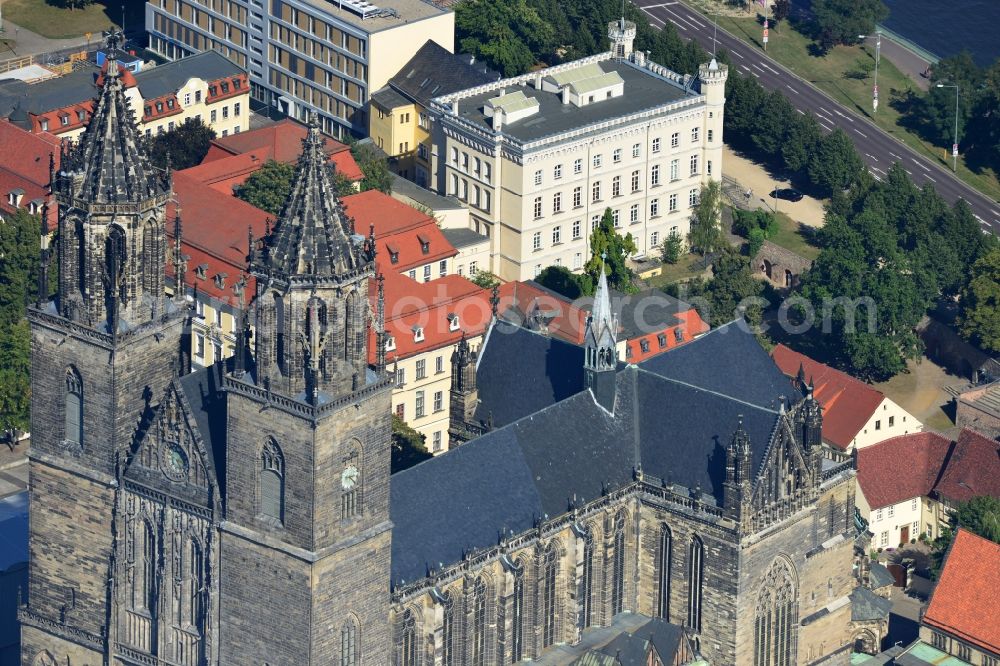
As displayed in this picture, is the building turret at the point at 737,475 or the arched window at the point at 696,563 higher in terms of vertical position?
the building turret at the point at 737,475

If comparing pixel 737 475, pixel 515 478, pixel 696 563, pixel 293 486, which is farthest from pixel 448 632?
pixel 737 475

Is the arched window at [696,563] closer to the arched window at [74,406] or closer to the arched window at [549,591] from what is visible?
the arched window at [549,591]

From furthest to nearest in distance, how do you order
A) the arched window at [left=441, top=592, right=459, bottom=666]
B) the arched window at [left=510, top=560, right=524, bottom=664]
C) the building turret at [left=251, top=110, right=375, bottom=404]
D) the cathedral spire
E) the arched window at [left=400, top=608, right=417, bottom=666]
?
the arched window at [left=510, top=560, right=524, bottom=664], the arched window at [left=441, top=592, right=459, bottom=666], the arched window at [left=400, top=608, right=417, bottom=666], the building turret at [left=251, top=110, right=375, bottom=404], the cathedral spire

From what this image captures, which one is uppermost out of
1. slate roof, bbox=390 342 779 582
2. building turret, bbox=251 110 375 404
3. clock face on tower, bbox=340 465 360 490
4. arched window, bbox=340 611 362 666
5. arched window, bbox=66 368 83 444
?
building turret, bbox=251 110 375 404

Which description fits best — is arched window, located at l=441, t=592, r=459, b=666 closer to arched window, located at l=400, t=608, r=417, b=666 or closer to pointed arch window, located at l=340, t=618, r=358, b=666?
arched window, located at l=400, t=608, r=417, b=666

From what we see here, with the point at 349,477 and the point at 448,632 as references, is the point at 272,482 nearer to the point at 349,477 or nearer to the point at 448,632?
the point at 349,477

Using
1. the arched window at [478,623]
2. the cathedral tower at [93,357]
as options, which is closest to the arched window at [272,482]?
the cathedral tower at [93,357]

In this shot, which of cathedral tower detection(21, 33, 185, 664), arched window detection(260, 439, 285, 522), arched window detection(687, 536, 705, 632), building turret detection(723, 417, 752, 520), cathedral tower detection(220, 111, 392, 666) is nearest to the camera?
cathedral tower detection(220, 111, 392, 666)

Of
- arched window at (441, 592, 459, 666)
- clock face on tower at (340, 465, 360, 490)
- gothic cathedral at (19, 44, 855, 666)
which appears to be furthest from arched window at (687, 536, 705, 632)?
clock face on tower at (340, 465, 360, 490)
